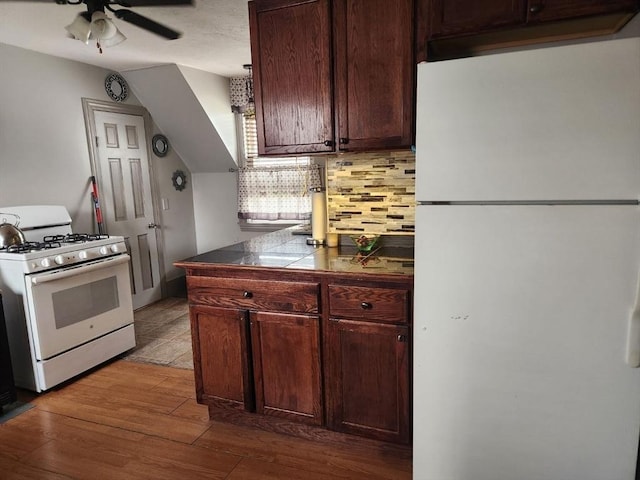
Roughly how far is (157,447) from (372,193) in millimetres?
1796

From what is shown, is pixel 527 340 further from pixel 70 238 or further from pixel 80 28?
pixel 70 238

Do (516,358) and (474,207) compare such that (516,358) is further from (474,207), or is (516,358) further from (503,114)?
(503,114)

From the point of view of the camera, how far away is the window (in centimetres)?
448

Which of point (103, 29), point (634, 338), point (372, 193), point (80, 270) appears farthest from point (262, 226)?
point (634, 338)

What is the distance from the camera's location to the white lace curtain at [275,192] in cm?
446

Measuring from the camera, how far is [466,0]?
1749mm

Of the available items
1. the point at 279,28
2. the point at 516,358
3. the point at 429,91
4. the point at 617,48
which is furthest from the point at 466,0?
the point at 516,358

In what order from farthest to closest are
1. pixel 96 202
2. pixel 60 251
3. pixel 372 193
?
pixel 96 202 < pixel 60 251 < pixel 372 193

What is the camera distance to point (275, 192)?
4.61 m

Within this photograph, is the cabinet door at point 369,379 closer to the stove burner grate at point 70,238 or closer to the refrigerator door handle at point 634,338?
the refrigerator door handle at point 634,338

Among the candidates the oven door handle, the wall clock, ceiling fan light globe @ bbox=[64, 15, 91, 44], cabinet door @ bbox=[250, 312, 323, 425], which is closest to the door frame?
the wall clock

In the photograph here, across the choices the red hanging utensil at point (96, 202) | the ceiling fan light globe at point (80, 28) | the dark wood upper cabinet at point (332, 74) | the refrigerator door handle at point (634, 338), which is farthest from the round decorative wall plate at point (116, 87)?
the refrigerator door handle at point (634, 338)

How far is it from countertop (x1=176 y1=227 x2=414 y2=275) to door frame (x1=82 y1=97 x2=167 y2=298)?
210 centimetres

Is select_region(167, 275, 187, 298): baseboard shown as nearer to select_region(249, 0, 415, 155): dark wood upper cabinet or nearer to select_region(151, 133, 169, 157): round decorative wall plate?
select_region(151, 133, 169, 157): round decorative wall plate
